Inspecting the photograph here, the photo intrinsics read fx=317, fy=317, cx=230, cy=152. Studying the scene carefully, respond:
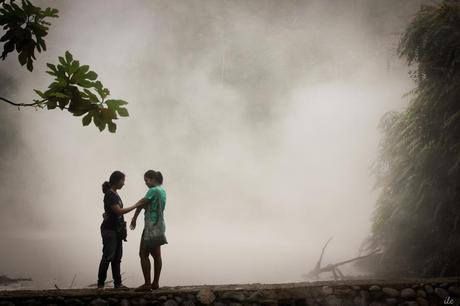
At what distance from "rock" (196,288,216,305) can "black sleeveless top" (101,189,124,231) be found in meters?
1.88

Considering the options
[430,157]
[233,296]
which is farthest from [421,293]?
[430,157]

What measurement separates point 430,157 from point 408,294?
659 cm

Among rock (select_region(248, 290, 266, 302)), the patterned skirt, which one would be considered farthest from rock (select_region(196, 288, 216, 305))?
the patterned skirt

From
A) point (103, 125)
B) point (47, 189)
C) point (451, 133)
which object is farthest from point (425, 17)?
point (47, 189)

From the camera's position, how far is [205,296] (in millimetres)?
4605

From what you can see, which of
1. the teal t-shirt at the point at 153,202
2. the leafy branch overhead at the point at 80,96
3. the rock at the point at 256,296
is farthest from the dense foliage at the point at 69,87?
the rock at the point at 256,296

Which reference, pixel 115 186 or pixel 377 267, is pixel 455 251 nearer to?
pixel 377 267

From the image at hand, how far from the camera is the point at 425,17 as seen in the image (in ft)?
35.3

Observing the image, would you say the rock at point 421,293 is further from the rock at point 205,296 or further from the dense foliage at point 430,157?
the dense foliage at point 430,157

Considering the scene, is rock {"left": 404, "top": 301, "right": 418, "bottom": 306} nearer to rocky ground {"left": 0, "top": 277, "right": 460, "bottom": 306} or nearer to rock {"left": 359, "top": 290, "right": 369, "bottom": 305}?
rocky ground {"left": 0, "top": 277, "right": 460, "bottom": 306}

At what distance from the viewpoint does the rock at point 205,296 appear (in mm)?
4590

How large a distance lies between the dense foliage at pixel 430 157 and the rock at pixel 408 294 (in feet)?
17.6

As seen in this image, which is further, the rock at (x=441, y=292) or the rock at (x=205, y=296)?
the rock at (x=441, y=292)

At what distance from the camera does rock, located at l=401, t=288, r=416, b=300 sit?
505cm
